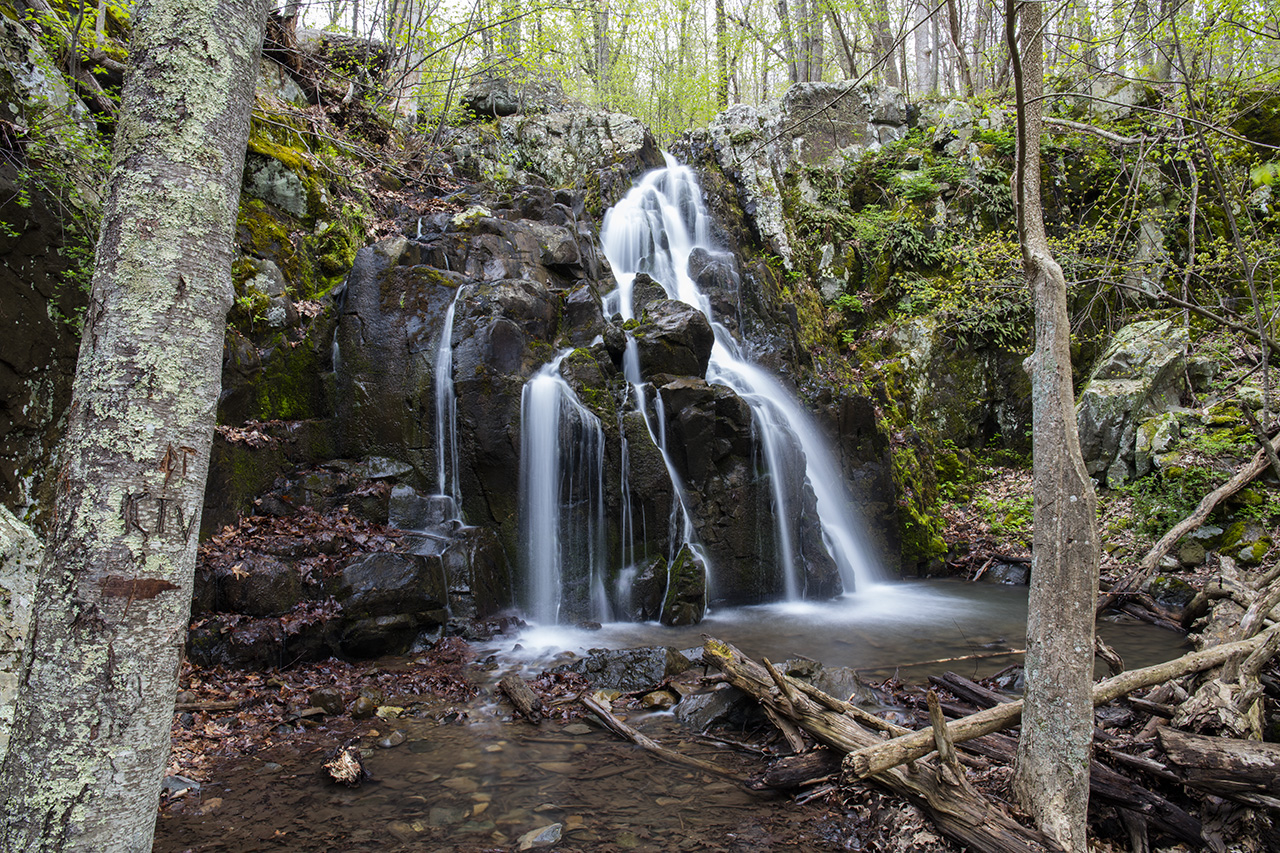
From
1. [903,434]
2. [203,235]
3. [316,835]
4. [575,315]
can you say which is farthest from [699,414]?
[203,235]

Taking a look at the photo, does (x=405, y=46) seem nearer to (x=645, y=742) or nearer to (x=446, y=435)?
(x=446, y=435)

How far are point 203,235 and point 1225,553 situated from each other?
38.1 ft

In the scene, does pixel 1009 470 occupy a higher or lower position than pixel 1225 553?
higher

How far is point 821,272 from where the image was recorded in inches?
626

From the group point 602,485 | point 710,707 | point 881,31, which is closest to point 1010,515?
point 602,485

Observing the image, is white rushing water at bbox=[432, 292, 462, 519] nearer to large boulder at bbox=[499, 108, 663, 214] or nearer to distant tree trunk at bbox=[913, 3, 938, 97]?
large boulder at bbox=[499, 108, 663, 214]

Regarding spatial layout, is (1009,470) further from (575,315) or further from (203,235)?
(203,235)

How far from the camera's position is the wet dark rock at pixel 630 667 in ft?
19.2

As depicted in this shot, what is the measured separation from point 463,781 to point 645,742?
132 centimetres

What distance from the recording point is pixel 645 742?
466cm

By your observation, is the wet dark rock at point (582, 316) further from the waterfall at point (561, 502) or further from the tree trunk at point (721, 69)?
the tree trunk at point (721, 69)

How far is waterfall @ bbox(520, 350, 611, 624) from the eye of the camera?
8508 millimetres

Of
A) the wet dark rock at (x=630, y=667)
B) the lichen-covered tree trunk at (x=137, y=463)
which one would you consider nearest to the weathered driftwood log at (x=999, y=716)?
the wet dark rock at (x=630, y=667)

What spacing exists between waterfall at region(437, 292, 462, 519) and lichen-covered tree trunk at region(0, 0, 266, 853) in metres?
6.87
